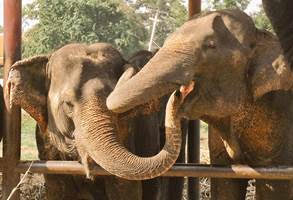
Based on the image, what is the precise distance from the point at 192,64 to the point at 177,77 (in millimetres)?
123

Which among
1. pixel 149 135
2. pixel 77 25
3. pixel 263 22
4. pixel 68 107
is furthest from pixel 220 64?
→ pixel 77 25

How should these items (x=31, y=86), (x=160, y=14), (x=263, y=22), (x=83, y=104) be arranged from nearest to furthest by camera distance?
(x=83, y=104) < (x=31, y=86) < (x=263, y=22) < (x=160, y=14)

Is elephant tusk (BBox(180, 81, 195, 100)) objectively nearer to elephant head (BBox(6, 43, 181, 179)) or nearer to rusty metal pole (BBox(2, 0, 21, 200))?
elephant head (BBox(6, 43, 181, 179))

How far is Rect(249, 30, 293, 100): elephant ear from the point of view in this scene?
3125 mm

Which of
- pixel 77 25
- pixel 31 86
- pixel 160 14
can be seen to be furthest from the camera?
pixel 160 14

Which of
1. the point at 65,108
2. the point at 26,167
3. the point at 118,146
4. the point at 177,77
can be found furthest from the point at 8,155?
the point at 177,77

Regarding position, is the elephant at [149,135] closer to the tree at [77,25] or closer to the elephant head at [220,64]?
the elephant head at [220,64]

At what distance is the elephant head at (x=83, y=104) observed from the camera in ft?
9.91

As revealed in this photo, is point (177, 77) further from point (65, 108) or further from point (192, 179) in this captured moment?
point (192, 179)

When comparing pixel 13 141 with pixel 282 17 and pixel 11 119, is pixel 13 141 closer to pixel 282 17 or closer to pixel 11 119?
pixel 11 119

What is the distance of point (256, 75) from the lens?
320 cm

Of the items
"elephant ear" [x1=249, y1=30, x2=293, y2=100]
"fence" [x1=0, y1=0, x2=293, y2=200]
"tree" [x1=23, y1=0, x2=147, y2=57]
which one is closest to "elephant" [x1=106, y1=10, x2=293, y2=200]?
"elephant ear" [x1=249, y1=30, x2=293, y2=100]

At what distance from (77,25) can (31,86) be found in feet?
58.1

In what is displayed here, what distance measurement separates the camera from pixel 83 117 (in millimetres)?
3346
